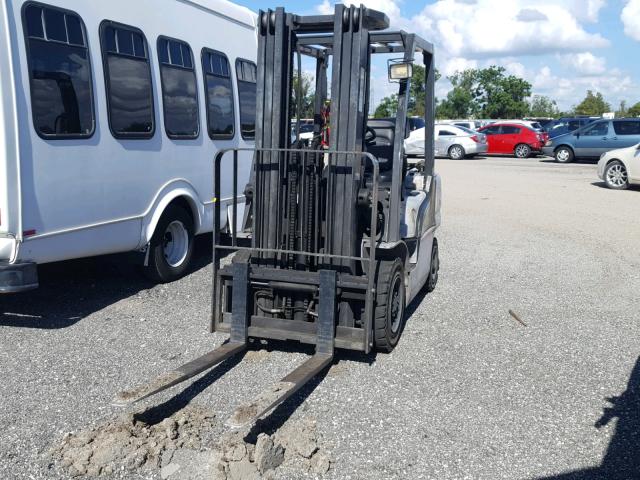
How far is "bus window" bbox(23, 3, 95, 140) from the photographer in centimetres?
561

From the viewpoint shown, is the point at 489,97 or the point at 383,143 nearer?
the point at 383,143

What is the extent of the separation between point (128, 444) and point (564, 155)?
26.2 m

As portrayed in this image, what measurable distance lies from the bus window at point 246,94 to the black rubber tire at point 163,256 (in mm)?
1798

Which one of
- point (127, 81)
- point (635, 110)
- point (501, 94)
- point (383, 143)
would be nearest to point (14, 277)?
point (127, 81)

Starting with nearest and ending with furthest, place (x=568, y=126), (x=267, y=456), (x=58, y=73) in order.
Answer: (x=267, y=456), (x=58, y=73), (x=568, y=126)

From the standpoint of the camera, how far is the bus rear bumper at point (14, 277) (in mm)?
5473

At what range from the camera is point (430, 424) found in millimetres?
4387

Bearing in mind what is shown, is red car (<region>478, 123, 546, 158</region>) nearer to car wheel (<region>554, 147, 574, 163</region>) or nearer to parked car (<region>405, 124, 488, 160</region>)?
parked car (<region>405, 124, 488, 160</region>)

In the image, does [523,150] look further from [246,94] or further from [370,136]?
[370,136]

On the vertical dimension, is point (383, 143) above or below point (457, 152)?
above

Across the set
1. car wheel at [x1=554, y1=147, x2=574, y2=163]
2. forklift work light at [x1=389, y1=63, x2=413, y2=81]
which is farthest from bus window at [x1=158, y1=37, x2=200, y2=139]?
car wheel at [x1=554, y1=147, x2=574, y2=163]

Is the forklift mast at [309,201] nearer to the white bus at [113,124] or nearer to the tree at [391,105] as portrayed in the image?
the tree at [391,105]

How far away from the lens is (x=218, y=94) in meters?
8.47

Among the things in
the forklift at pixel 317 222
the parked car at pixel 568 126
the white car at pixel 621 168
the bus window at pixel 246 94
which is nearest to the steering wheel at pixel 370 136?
the forklift at pixel 317 222
